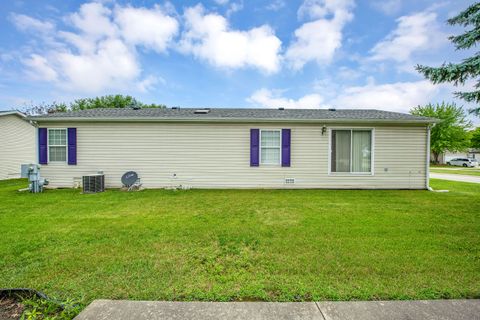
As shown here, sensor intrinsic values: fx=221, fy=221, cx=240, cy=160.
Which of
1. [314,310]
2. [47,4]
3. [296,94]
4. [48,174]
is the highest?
[47,4]

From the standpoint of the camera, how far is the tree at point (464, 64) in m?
5.81

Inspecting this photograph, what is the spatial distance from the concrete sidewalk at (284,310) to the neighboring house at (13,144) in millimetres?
12581

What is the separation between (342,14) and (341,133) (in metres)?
5.53

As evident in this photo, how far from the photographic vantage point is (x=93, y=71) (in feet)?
47.0

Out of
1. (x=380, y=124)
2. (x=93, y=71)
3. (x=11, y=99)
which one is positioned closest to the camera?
(x=380, y=124)

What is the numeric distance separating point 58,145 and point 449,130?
127 feet

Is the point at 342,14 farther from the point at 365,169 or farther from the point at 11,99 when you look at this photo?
the point at 11,99

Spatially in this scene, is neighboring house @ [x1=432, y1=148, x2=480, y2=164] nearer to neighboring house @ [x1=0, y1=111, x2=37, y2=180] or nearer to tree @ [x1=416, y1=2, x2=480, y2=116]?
tree @ [x1=416, y1=2, x2=480, y2=116]

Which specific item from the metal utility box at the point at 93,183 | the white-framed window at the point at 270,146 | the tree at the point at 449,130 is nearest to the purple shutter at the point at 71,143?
the metal utility box at the point at 93,183

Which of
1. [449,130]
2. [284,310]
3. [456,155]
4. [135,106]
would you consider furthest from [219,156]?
[456,155]

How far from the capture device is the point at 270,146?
27.2 feet

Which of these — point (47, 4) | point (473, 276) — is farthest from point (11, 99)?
point (473, 276)

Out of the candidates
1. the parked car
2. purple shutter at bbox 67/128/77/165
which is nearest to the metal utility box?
purple shutter at bbox 67/128/77/165

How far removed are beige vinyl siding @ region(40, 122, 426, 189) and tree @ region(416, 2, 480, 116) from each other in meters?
2.35
